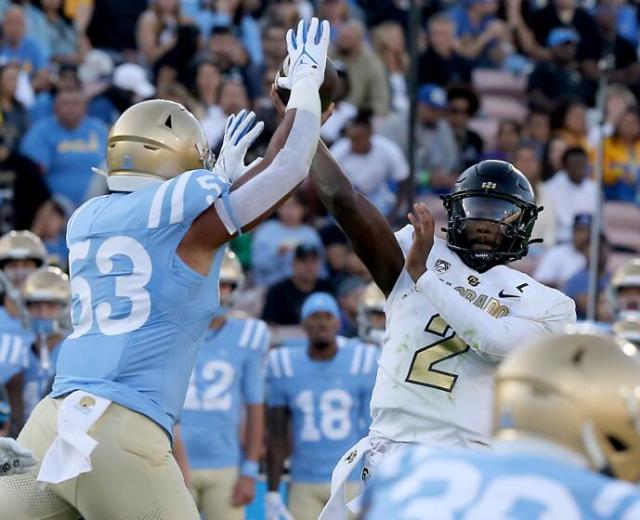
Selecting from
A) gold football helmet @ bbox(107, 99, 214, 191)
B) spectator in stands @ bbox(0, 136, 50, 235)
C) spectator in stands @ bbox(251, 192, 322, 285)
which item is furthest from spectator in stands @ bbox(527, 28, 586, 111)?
gold football helmet @ bbox(107, 99, 214, 191)

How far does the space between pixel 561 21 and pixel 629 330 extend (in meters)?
6.72

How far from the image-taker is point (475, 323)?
5039 millimetres

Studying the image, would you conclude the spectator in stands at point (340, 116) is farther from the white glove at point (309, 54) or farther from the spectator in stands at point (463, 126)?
the white glove at point (309, 54)

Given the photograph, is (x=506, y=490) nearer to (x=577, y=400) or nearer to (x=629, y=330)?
(x=577, y=400)

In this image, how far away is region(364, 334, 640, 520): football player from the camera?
121 inches

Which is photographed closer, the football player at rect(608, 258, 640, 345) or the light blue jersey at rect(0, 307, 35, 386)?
the light blue jersey at rect(0, 307, 35, 386)

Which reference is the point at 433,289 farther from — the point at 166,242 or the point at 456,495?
the point at 456,495

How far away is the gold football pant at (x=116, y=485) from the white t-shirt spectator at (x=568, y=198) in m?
8.42

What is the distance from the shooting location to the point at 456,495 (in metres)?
3.12

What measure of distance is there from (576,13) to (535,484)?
1231 centimetres

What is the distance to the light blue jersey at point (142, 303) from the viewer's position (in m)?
4.72

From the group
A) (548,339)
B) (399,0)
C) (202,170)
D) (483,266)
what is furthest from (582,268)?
(548,339)

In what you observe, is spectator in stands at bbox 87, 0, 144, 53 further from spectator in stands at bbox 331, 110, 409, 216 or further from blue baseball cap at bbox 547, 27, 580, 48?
blue baseball cap at bbox 547, 27, 580, 48

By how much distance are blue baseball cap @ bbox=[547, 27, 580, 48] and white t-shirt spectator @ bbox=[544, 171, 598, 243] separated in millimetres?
1845
